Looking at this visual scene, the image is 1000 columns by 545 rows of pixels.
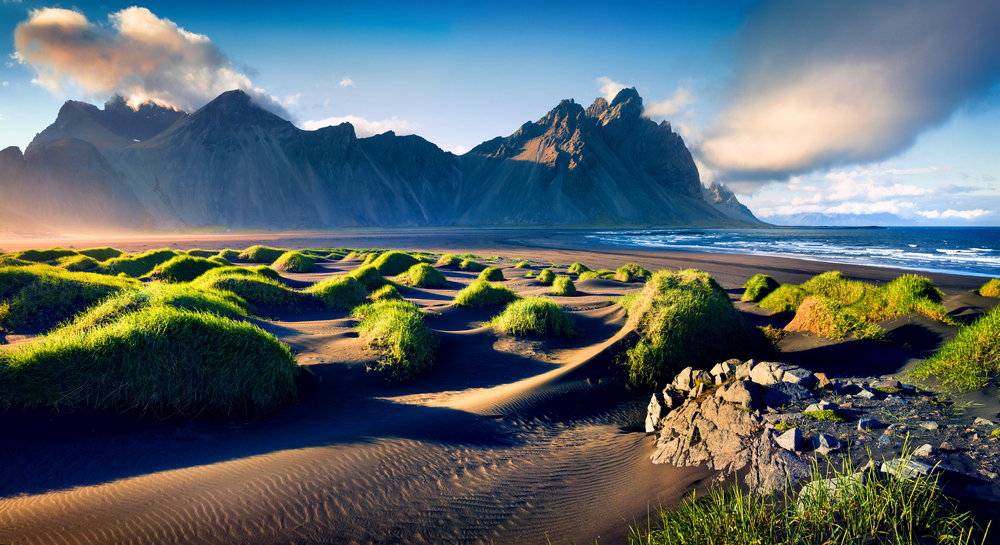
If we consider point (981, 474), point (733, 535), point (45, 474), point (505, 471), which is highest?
point (981, 474)

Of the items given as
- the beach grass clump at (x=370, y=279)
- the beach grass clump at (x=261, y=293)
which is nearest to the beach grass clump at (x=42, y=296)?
the beach grass clump at (x=261, y=293)

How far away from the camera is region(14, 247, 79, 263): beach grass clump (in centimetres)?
1805

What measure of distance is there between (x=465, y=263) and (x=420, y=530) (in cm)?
2303

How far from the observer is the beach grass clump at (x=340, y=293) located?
1223cm

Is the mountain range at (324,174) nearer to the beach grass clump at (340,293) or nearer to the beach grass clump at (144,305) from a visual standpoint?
the beach grass clump at (340,293)

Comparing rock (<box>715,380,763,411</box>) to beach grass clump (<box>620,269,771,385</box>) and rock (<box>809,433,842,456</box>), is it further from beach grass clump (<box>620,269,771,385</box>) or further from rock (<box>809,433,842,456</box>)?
beach grass clump (<box>620,269,771,385</box>)

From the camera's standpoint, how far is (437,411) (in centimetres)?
565

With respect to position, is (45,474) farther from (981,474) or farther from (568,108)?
(568,108)

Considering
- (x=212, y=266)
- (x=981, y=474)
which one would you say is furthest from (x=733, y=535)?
(x=212, y=266)

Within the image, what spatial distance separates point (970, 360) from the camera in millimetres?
4844

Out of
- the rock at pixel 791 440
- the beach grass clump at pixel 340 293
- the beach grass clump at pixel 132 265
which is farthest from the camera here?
the beach grass clump at pixel 132 265

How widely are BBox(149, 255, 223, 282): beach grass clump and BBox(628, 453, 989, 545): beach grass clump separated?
1785 centimetres

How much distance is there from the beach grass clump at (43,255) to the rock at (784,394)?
89.9 feet

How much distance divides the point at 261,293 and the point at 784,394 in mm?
12875
